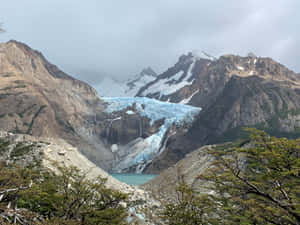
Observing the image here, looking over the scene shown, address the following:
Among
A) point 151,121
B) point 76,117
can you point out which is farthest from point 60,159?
point 76,117

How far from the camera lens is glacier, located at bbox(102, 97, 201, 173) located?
120 m

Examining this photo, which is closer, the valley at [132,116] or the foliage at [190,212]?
the foliage at [190,212]

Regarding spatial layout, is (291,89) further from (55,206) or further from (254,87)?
(55,206)

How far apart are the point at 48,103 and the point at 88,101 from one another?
34.1 meters

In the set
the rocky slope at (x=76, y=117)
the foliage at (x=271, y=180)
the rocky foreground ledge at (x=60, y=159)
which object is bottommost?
the rocky slope at (x=76, y=117)

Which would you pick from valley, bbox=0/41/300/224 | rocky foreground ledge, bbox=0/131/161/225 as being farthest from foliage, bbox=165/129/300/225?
valley, bbox=0/41/300/224

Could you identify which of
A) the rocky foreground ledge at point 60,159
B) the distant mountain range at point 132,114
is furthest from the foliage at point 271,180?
the distant mountain range at point 132,114

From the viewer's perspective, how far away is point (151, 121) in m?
142

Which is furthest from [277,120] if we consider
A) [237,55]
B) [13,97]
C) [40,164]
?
[13,97]

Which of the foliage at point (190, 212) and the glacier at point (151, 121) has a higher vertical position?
the foliage at point (190, 212)

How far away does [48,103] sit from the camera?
132625 mm

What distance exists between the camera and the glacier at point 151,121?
12013cm

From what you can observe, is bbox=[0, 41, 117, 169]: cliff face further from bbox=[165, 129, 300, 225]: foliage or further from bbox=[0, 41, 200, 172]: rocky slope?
bbox=[165, 129, 300, 225]: foliage

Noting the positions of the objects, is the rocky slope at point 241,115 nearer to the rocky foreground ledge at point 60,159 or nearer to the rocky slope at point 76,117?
the rocky slope at point 76,117
